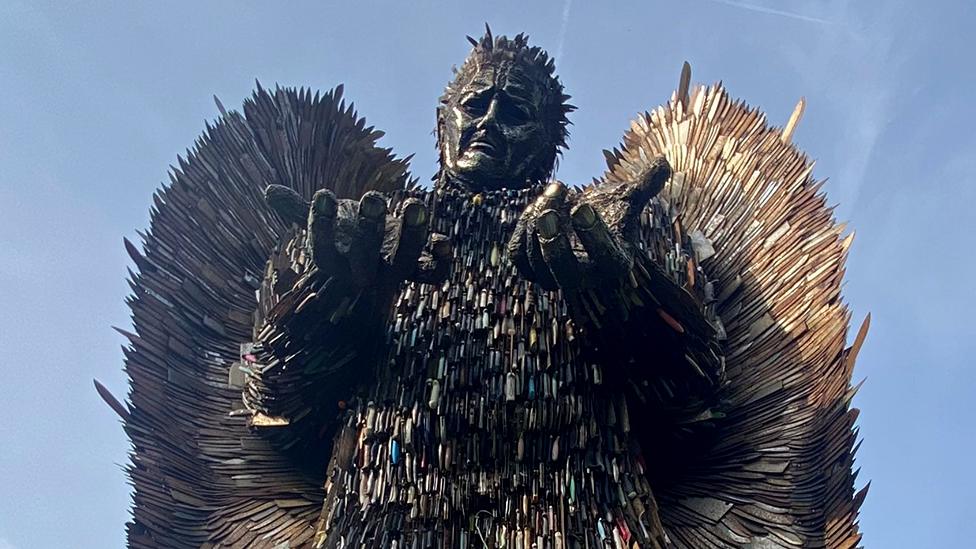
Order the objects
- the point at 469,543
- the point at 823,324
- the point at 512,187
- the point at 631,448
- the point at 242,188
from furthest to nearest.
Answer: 1. the point at 242,188
2. the point at 512,187
3. the point at 823,324
4. the point at 631,448
5. the point at 469,543

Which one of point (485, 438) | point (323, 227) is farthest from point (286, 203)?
point (485, 438)

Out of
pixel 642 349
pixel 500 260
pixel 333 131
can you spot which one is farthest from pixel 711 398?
pixel 333 131

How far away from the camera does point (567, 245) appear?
5.20 m

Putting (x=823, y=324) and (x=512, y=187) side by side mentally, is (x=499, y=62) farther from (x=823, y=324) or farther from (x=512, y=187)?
(x=823, y=324)

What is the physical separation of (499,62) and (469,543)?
3012 mm

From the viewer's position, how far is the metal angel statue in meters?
5.35

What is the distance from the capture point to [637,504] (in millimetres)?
5418

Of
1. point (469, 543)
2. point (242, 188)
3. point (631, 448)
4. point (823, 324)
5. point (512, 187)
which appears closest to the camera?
point (469, 543)

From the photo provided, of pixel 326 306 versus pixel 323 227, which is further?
pixel 326 306

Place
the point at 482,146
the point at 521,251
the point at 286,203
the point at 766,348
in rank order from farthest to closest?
the point at 482,146 → the point at 766,348 → the point at 286,203 → the point at 521,251

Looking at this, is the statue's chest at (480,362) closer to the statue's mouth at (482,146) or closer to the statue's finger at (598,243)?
the statue's finger at (598,243)

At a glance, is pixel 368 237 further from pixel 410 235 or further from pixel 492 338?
pixel 492 338

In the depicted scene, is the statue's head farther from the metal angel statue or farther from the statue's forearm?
the statue's forearm

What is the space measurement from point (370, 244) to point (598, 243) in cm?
107
